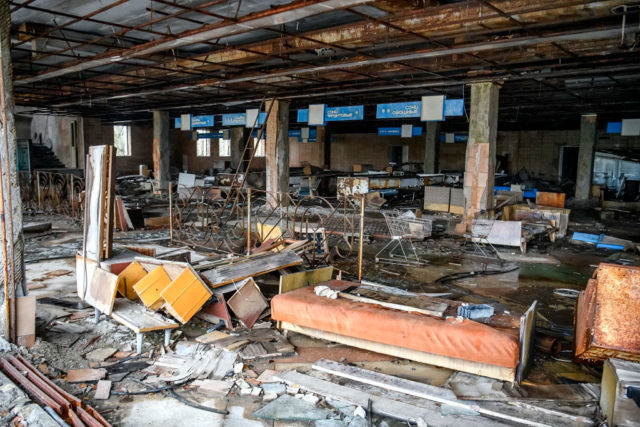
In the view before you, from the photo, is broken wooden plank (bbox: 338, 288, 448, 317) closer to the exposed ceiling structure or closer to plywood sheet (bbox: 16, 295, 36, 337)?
plywood sheet (bbox: 16, 295, 36, 337)

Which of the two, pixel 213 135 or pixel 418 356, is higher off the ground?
pixel 213 135

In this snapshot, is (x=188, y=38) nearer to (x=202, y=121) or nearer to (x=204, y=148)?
(x=202, y=121)

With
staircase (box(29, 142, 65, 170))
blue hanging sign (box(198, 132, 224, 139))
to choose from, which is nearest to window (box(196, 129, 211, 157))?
blue hanging sign (box(198, 132, 224, 139))

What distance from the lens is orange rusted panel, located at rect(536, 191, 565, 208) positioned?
15.2m

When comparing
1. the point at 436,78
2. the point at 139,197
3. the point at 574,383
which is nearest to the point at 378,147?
the point at 139,197

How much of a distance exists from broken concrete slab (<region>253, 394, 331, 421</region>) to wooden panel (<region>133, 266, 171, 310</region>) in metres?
2.51

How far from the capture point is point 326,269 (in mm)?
7617

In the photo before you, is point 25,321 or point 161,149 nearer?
point 25,321

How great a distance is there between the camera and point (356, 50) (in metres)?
10.5

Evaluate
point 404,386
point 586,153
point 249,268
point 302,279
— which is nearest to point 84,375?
point 249,268

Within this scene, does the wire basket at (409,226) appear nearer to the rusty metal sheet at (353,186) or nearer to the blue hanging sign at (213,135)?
the rusty metal sheet at (353,186)

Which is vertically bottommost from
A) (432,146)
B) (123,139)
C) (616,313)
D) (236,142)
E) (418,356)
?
(418,356)

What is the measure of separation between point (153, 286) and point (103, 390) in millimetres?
1730

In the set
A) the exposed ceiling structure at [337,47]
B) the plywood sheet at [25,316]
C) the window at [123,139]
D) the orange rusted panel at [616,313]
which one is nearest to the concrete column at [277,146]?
the exposed ceiling structure at [337,47]
